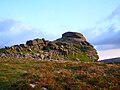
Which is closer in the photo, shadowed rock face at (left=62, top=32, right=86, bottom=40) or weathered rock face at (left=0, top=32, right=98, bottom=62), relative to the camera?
weathered rock face at (left=0, top=32, right=98, bottom=62)

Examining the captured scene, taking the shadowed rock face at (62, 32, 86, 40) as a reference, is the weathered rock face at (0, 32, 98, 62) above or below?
below

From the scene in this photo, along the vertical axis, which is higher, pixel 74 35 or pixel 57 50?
pixel 74 35

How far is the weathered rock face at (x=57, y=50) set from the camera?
2981 inches

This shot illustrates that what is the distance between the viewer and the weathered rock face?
248ft

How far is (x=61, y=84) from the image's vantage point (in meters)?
28.5

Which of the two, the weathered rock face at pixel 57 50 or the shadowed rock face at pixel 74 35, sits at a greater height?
the shadowed rock face at pixel 74 35

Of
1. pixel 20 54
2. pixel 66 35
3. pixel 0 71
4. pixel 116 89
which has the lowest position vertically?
pixel 116 89

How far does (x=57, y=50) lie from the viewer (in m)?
88.4

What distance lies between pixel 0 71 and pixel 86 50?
6678 cm

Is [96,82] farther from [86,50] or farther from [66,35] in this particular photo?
[66,35]

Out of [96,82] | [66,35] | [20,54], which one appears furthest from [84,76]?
[66,35]

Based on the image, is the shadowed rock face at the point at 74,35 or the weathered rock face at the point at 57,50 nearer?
the weathered rock face at the point at 57,50

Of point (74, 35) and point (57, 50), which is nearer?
point (57, 50)

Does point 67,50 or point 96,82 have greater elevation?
point 67,50
